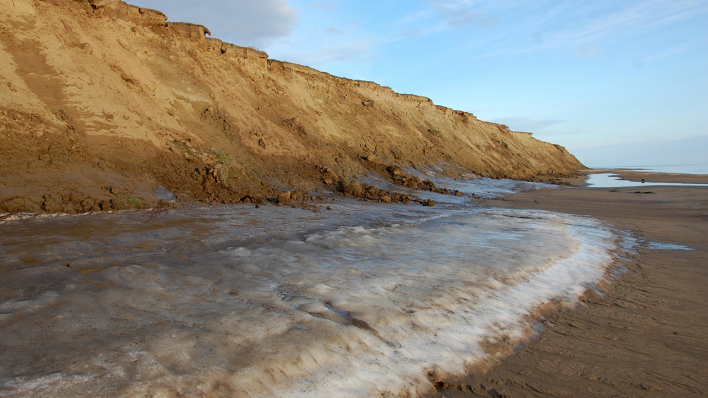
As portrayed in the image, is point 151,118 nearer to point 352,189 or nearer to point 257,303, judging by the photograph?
point 352,189

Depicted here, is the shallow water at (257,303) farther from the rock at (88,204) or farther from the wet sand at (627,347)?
the rock at (88,204)

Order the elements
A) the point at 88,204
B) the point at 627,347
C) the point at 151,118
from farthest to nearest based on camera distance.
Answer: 1. the point at 151,118
2. the point at 88,204
3. the point at 627,347

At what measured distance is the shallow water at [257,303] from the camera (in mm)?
2066

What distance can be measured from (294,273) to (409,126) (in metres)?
17.4

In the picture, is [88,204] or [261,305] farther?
[88,204]

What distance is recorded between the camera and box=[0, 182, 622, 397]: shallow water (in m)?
2.07

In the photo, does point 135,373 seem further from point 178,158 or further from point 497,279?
point 178,158

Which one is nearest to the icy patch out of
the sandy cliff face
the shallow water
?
the shallow water

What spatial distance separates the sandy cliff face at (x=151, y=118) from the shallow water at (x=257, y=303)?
1.71m

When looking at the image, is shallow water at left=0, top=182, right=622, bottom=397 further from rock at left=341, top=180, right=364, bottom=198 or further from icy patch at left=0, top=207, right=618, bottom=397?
rock at left=341, top=180, right=364, bottom=198

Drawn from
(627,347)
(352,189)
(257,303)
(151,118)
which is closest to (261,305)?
(257,303)

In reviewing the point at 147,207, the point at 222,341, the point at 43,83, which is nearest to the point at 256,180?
the point at 147,207

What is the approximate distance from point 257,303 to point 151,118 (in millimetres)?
7945

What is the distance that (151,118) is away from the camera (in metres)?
9.24
